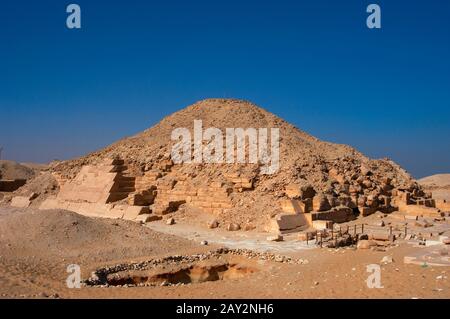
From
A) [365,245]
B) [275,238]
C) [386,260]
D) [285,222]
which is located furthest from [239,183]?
[386,260]

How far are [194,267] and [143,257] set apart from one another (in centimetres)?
125

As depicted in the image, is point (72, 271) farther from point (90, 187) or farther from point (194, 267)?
point (90, 187)

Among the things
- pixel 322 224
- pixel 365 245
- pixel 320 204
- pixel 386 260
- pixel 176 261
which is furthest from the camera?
pixel 320 204

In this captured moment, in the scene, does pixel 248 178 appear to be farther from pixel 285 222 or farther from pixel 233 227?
pixel 285 222

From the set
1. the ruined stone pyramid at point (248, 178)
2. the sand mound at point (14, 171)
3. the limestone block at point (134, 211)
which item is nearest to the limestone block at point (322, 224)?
the ruined stone pyramid at point (248, 178)

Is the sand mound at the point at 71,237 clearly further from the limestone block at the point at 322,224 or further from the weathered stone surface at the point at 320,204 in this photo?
the weathered stone surface at the point at 320,204

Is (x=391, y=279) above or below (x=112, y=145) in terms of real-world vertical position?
below

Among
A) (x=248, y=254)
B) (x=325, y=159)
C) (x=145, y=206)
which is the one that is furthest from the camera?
(x=325, y=159)

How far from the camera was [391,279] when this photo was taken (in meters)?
9.05

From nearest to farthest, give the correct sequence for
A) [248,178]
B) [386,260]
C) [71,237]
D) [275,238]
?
[386,260] → [71,237] → [275,238] → [248,178]

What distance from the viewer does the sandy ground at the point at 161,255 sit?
8.31 m

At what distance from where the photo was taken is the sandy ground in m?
8.31

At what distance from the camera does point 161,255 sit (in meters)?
11.6
